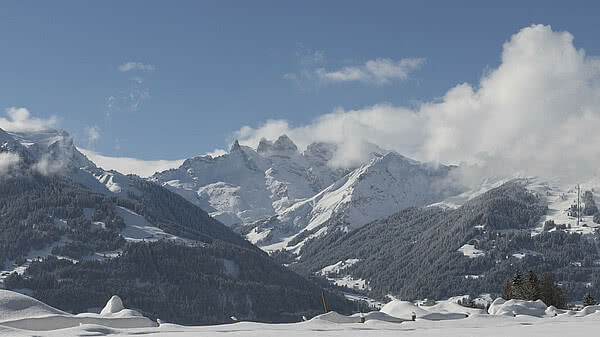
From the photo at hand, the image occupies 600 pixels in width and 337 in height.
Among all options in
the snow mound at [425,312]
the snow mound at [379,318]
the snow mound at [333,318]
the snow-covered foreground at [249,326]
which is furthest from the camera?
the snow mound at [425,312]

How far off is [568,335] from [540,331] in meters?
4.29

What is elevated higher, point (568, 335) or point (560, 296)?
point (560, 296)

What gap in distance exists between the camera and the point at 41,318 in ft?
157

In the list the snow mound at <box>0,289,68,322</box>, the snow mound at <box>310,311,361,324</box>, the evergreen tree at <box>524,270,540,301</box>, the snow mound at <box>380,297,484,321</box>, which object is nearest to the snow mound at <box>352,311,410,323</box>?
the snow mound at <box>380,297,484,321</box>

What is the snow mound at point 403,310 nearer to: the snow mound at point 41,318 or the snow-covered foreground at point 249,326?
the snow-covered foreground at point 249,326

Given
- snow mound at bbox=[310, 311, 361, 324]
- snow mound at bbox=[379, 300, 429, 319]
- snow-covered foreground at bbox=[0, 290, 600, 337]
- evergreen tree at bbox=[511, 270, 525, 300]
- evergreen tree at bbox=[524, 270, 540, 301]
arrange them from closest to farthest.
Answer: snow-covered foreground at bbox=[0, 290, 600, 337]
snow mound at bbox=[310, 311, 361, 324]
snow mound at bbox=[379, 300, 429, 319]
evergreen tree at bbox=[524, 270, 540, 301]
evergreen tree at bbox=[511, 270, 525, 300]

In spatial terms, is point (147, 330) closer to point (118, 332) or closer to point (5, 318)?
point (118, 332)

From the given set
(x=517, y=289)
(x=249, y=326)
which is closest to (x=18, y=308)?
(x=249, y=326)

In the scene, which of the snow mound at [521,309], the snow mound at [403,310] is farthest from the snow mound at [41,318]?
the snow mound at [521,309]

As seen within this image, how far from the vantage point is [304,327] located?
49.3m

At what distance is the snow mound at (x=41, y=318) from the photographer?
A: 4716 cm

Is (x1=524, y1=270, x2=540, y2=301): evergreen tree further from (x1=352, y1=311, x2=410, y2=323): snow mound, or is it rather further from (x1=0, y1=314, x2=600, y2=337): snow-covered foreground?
(x1=0, y1=314, x2=600, y2=337): snow-covered foreground

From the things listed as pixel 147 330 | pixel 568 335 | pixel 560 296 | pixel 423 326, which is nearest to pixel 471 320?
pixel 423 326

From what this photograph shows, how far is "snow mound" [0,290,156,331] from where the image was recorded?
155 feet
